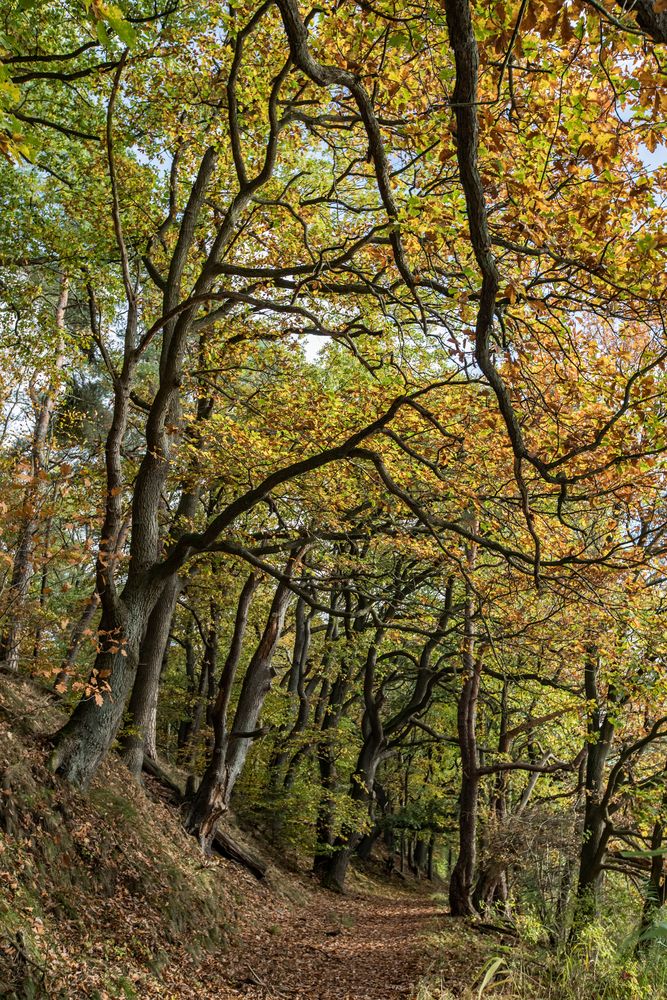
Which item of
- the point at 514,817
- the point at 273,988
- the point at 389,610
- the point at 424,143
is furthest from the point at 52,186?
the point at 514,817

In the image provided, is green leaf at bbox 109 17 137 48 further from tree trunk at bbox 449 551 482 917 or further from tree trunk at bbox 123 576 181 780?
tree trunk at bbox 449 551 482 917

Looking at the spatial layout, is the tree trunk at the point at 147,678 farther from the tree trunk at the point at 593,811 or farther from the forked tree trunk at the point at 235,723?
the tree trunk at the point at 593,811

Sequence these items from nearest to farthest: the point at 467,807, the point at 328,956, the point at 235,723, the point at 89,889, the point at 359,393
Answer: the point at 89,889 → the point at 328,956 → the point at 359,393 → the point at 235,723 → the point at 467,807

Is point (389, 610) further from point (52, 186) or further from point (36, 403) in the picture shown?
point (52, 186)

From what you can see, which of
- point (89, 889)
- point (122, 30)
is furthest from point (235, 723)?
point (122, 30)

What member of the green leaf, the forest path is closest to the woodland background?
the green leaf

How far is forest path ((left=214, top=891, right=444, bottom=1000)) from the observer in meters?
8.66

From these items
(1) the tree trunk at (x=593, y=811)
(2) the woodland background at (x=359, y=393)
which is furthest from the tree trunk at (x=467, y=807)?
(1) the tree trunk at (x=593, y=811)

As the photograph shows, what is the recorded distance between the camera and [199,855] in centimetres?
1129

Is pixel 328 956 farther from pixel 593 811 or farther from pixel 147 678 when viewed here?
pixel 147 678

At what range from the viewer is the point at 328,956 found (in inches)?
429

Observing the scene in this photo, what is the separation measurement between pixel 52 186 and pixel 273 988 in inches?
451

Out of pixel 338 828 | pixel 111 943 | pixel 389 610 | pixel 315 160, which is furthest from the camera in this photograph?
pixel 338 828

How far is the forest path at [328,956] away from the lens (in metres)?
8.66
